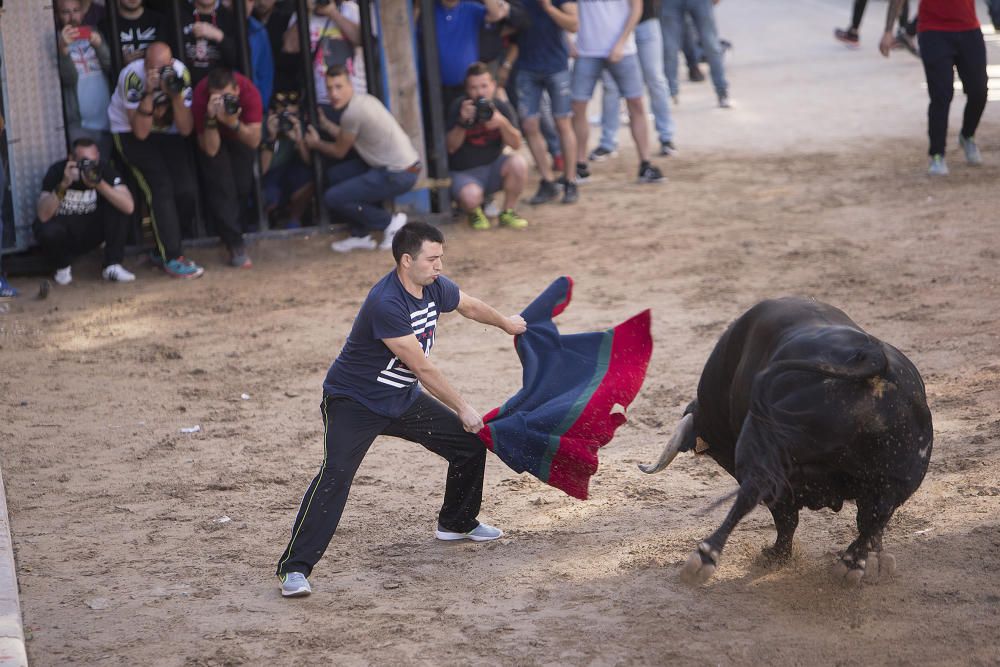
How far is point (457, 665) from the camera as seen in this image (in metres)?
4.43

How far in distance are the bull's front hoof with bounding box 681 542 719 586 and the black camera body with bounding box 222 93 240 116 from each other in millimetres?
7011

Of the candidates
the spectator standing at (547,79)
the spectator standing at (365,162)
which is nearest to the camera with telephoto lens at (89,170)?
the spectator standing at (365,162)

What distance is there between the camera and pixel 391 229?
11250mm

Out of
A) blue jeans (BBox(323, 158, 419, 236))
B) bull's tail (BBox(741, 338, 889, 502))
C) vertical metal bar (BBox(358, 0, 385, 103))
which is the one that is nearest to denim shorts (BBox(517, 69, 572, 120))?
vertical metal bar (BBox(358, 0, 385, 103))

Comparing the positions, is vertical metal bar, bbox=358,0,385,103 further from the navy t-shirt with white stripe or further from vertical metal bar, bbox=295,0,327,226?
the navy t-shirt with white stripe

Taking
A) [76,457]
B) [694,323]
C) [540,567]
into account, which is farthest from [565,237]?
[540,567]

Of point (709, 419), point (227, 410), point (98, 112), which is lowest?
point (227, 410)

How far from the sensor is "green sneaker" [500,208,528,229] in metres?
11.7

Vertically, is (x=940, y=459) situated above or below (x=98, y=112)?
below

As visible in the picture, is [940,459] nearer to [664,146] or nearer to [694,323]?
[694,323]

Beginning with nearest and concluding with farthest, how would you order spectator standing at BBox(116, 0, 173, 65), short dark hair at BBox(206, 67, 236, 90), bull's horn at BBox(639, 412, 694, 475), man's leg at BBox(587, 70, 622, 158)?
1. bull's horn at BBox(639, 412, 694, 475)
2. short dark hair at BBox(206, 67, 236, 90)
3. spectator standing at BBox(116, 0, 173, 65)
4. man's leg at BBox(587, 70, 622, 158)

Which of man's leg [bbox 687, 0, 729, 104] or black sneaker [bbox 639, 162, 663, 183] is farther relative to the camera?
man's leg [bbox 687, 0, 729, 104]

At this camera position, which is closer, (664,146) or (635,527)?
(635,527)

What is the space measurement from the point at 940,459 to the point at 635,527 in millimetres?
1576
